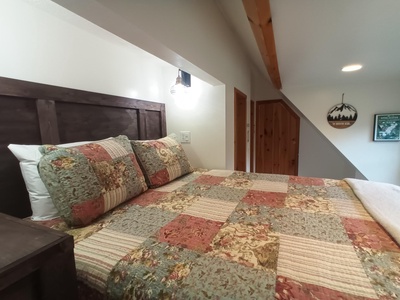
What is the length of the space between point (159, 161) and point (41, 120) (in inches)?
29.4

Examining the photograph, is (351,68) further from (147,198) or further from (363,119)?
(147,198)

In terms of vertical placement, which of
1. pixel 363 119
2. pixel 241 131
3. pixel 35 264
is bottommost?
pixel 35 264

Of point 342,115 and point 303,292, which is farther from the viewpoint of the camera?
point 342,115

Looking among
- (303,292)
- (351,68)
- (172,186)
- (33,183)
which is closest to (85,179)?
(33,183)

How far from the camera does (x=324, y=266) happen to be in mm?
630

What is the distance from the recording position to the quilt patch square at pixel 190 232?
2.47ft

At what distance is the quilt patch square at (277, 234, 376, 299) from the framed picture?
3035 millimetres

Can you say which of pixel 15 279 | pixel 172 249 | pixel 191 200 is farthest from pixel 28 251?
pixel 191 200

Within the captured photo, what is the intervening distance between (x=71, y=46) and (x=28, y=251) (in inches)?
53.3

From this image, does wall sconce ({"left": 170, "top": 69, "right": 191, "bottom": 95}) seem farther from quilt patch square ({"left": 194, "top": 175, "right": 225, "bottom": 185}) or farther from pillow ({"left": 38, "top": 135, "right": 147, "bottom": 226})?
pillow ({"left": 38, "top": 135, "right": 147, "bottom": 226})

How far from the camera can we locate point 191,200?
1193mm

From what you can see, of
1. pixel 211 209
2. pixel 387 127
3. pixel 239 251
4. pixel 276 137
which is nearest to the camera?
pixel 239 251

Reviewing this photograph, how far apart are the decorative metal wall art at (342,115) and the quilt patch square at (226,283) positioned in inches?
129

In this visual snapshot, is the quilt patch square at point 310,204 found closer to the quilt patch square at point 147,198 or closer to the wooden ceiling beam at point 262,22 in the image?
the quilt patch square at point 147,198
